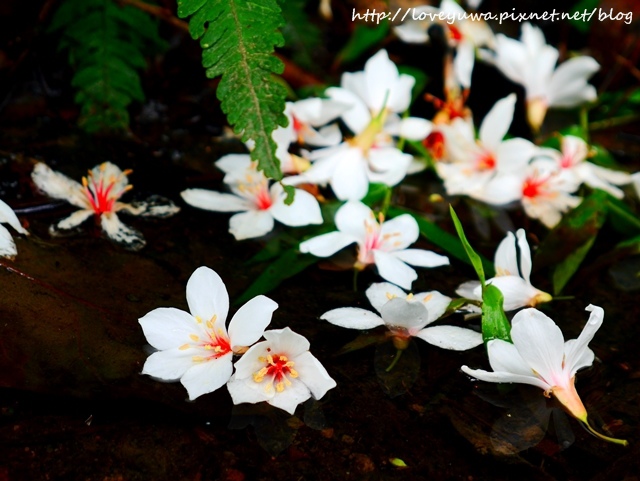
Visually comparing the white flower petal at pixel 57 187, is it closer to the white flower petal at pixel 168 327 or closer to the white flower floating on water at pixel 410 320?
the white flower petal at pixel 168 327

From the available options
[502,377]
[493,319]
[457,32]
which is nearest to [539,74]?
[457,32]

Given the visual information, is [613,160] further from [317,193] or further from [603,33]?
[317,193]

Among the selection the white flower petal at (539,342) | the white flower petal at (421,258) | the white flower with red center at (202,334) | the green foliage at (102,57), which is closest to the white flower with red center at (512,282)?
the white flower petal at (421,258)

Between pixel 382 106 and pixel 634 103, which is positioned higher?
pixel 382 106

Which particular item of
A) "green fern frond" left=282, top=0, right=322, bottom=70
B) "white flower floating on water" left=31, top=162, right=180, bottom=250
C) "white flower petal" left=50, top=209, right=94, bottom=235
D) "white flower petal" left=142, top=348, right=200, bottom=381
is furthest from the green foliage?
"white flower petal" left=142, top=348, right=200, bottom=381

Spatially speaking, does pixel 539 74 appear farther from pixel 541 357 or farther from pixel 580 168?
pixel 541 357

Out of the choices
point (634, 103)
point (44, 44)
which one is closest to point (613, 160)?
point (634, 103)
